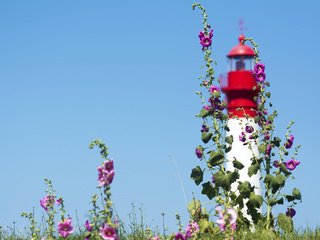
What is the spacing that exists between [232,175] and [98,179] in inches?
167

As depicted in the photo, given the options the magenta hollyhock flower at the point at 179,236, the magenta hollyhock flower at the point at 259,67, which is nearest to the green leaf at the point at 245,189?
the magenta hollyhock flower at the point at 259,67

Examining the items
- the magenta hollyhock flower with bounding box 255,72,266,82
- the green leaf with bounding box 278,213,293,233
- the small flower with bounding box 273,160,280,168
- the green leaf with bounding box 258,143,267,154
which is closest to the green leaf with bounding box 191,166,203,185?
the green leaf with bounding box 258,143,267,154

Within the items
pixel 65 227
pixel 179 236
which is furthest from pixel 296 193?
pixel 65 227

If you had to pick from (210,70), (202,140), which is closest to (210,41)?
(210,70)

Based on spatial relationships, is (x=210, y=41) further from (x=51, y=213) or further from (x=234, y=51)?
(x=234, y=51)

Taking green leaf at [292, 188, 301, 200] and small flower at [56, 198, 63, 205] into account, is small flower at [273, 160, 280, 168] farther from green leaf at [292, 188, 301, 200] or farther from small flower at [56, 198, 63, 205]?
small flower at [56, 198, 63, 205]

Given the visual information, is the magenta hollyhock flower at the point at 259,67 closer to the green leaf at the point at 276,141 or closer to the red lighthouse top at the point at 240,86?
the green leaf at the point at 276,141

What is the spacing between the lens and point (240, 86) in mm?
Answer: 19438

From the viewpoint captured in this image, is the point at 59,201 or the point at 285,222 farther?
the point at 285,222

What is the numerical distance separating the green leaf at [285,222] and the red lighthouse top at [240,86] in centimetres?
937

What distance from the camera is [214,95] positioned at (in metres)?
8.65

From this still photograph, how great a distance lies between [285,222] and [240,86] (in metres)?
11.4

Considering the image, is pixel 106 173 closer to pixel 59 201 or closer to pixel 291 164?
pixel 59 201

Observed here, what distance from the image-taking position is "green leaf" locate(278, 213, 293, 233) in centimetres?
827
